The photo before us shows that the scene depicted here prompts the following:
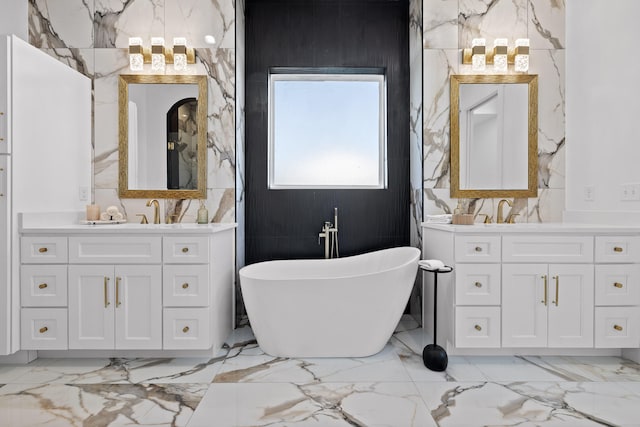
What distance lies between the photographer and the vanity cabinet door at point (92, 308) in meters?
2.46

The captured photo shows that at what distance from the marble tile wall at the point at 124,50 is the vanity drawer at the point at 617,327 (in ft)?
8.41

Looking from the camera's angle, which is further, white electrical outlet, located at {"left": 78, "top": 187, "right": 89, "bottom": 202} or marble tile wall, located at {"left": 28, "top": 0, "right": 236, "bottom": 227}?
marble tile wall, located at {"left": 28, "top": 0, "right": 236, "bottom": 227}

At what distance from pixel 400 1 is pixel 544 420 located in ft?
10.8

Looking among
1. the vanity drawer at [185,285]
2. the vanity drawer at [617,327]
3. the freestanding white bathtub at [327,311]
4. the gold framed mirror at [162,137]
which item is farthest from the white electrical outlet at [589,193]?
the gold framed mirror at [162,137]

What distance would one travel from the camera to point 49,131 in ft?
8.63

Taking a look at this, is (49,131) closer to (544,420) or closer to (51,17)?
(51,17)

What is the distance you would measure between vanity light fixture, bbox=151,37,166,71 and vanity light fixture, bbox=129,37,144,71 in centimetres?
9

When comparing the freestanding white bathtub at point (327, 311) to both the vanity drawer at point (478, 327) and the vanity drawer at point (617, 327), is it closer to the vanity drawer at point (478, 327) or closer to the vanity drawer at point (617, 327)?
the vanity drawer at point (478, 327)

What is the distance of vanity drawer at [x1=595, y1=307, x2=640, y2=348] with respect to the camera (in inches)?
97.2

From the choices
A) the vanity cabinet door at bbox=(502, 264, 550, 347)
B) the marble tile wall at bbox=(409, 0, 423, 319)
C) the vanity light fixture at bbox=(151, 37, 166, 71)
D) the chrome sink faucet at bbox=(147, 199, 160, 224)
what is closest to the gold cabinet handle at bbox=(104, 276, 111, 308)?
the chrome sink faucet at bbox=(147, 199, 160, 224)

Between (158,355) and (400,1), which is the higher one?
Result: (400,1)

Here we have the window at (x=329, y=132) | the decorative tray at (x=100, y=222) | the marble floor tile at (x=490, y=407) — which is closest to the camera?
the marble floor tile at (x=490, y=407)

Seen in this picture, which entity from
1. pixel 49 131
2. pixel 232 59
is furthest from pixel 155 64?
pixel 49 131

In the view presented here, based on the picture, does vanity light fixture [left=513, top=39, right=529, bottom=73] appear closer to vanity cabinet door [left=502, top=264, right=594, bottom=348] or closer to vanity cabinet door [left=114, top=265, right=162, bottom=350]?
vanity cabinet door [left=502, top=264, right=594, bottom=348]
